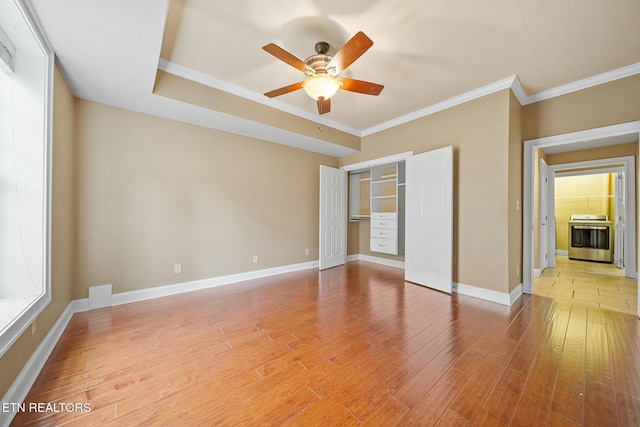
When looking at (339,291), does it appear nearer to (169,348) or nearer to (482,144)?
(169,348)

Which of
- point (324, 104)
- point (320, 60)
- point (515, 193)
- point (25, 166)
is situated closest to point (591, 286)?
point (515, 193)

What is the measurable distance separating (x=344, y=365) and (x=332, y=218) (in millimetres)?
3302

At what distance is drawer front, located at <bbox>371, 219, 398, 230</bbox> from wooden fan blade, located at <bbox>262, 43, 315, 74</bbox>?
321cm

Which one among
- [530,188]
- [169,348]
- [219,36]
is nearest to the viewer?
[169,348]

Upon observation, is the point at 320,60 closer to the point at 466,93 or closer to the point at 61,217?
the point at 466,93

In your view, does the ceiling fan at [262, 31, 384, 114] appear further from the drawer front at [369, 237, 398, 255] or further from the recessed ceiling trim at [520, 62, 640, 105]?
the drawer front at [369, 237, 398, 255]

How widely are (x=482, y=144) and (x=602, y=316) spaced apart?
2.34 m

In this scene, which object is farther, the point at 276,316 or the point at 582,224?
the point at 582,224

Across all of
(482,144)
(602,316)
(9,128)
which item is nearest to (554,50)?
(482,144)

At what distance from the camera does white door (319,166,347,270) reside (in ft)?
15.5

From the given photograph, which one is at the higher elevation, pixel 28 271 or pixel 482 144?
pixel 482 144

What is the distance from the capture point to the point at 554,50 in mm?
2404

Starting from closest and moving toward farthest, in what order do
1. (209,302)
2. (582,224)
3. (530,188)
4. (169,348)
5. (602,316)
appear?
(169,348) < (602,316) < (209,302) < (530,188) < (582,224)

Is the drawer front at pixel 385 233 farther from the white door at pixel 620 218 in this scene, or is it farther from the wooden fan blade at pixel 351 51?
the white door at pixel 620 218
